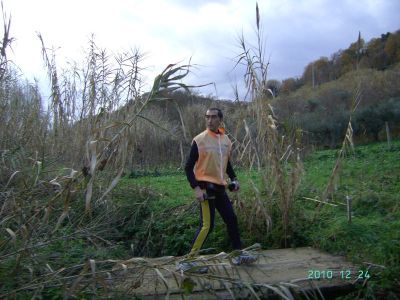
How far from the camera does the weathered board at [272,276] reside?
9.96 feet

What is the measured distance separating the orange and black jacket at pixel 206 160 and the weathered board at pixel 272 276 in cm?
91

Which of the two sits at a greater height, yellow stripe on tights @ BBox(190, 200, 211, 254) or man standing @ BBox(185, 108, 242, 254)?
man standing @ BBox(185, 108, 242, 254)

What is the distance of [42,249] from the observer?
3.24 m

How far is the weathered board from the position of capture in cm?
304

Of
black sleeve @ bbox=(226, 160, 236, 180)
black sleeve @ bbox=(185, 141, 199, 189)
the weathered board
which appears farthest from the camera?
black sleeve @ bbox=(226, 160, 236, 180)

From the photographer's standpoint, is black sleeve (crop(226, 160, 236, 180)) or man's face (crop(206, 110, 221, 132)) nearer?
man's face (crop(206, 110, 221, 132))

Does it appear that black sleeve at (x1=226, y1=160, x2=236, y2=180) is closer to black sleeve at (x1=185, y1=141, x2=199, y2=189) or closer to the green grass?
the green grass

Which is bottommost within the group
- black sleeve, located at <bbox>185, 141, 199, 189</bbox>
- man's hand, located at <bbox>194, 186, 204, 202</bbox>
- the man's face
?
man's hand, located at <bbox>194, 186, 204, 202</bbox>

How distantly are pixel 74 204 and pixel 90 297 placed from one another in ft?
3.18

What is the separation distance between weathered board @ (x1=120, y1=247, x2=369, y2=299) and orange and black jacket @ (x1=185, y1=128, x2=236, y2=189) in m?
0.91
